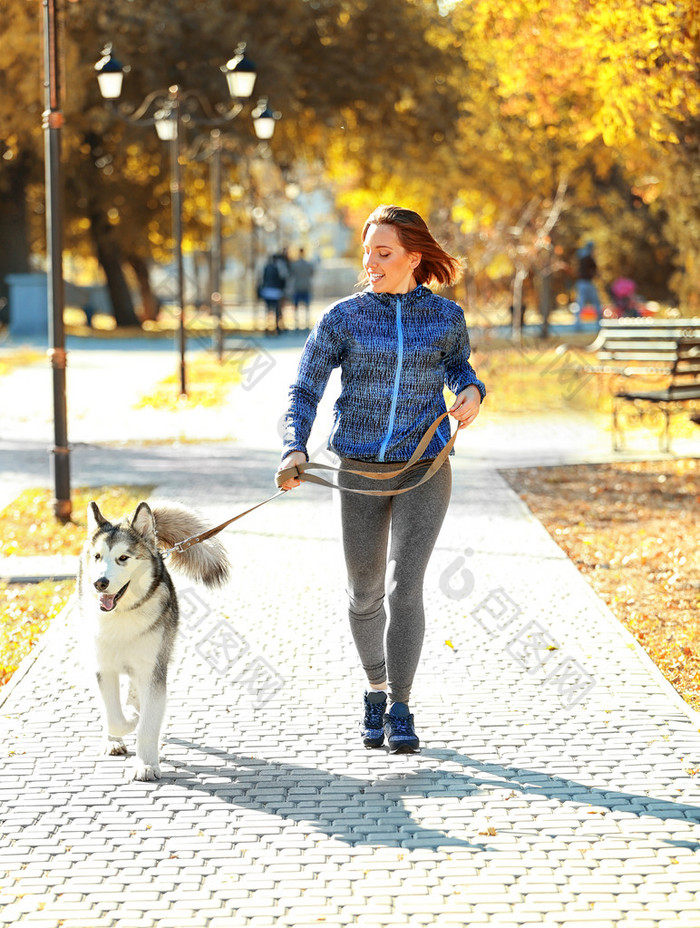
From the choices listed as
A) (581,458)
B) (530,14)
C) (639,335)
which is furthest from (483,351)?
(581,458)

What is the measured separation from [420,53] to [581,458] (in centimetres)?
2465

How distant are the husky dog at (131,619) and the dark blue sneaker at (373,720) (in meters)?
0.80

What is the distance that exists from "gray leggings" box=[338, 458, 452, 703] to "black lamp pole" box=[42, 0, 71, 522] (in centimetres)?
537

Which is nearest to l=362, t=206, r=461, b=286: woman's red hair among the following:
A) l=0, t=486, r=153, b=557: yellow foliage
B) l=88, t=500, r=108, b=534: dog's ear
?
l=88, t=500, r=108, b=534: dog's ear

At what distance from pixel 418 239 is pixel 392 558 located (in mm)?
1185

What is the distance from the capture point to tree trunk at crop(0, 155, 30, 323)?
122 ft

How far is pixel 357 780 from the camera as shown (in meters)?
4.84

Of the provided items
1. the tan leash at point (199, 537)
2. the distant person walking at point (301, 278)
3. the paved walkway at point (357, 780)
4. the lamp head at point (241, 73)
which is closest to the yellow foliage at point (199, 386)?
the lamp head at point (241, 73)

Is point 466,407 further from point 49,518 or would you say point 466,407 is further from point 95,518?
point 49,518

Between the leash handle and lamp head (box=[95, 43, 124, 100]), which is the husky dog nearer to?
the leash handle

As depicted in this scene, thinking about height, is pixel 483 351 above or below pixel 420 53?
below

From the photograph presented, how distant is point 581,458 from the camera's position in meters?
13.0

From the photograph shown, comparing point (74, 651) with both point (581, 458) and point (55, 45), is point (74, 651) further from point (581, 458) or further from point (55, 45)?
point (581, 458)

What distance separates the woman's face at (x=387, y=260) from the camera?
4.83 m
